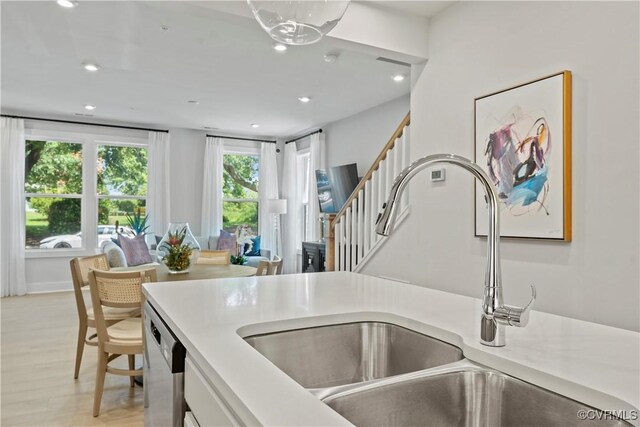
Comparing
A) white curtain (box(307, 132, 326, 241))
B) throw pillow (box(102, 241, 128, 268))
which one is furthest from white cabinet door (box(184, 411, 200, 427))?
white curtain (box(307, 132, 326, 241))

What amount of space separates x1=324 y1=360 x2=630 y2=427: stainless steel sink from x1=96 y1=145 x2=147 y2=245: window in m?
7.03

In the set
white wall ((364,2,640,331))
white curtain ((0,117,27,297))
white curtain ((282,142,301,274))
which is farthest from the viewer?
white curtain ((282,142,301,274))

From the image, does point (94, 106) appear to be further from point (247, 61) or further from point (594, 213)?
point (594, 213)

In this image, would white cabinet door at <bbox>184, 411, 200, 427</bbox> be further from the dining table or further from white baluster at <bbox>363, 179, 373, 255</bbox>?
white baluster at <bbox>363, 179, 373, 255</bbox>

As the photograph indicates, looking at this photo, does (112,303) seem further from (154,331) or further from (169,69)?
(169,69)

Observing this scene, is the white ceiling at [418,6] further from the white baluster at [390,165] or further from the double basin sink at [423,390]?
the double basin sink at [423,390]

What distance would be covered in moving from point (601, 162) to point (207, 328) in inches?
80.1

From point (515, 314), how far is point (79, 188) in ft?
23.9

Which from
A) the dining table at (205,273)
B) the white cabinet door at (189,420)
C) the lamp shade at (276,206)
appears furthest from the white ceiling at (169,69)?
the white cabinet door at (189,420)

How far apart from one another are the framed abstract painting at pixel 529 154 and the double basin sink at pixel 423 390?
149cm

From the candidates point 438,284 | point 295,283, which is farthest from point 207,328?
point 438,284

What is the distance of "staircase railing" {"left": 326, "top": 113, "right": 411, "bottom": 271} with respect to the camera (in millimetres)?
3544

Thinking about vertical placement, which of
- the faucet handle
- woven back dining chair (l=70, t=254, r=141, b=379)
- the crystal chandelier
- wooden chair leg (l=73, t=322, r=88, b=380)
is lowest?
wooden chair leg (l=73, t=322, r=88, b=380)

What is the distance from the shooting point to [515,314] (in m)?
0.91
